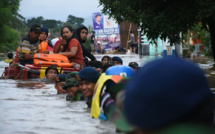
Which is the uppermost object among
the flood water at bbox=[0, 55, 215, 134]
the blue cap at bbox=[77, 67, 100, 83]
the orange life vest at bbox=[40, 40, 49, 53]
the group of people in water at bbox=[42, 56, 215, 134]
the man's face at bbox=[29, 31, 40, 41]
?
the man's face at bbox=[29, 31, 40, 41]

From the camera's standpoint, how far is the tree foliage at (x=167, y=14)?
1195cm

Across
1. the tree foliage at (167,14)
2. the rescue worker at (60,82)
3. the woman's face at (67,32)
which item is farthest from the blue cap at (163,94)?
the tree foliage at (167,14)

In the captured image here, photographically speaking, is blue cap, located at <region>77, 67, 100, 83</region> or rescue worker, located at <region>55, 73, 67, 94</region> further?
rescue worker, located at <region>55, 73, 67, 94</region>

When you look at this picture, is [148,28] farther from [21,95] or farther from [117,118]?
[117,118]

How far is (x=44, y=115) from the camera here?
5918mm

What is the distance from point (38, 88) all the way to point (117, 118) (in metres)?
8.20

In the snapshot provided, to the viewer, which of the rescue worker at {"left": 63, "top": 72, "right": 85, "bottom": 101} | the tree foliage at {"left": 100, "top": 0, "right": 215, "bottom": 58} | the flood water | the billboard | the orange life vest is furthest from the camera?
the billboard

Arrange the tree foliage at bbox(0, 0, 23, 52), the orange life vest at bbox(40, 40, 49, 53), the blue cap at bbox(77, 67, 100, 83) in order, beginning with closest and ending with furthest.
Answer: the blue cap at bbox(77, 67, 100, 83) < the orange life vest at bbox(40, 40, 49, 53) < the tree foliage at bbox(0, 0, 23, 52)

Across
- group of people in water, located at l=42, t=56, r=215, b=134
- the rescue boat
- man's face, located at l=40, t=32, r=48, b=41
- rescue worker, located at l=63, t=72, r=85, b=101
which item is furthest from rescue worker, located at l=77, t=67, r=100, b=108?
man's face, located at l=40, t=32, r=48, b=41

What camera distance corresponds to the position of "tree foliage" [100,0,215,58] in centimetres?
1195

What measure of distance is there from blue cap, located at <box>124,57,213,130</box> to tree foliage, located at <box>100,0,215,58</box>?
10.4 m

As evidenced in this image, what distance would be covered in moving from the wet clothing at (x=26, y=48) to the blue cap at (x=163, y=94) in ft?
34.0

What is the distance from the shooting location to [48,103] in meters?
7.20

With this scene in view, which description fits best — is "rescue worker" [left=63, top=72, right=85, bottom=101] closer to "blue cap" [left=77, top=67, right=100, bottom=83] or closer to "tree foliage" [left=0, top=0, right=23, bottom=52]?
"blue cap" [left=77, top=67, right=100, bottom=83]
